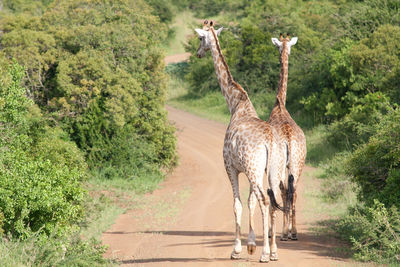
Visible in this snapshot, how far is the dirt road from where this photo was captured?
367 inches

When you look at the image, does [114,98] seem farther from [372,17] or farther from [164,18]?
[164,18]

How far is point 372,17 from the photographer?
73.3ft

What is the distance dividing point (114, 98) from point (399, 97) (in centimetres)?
767

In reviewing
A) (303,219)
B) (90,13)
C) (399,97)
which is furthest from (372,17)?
(303,219)

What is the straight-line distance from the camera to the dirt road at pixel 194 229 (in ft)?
30.6

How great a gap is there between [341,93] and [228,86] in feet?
37.8

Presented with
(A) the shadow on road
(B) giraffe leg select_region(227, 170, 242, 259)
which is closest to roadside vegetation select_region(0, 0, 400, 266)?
(A) the shadow on road

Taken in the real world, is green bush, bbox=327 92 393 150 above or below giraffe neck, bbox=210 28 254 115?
below

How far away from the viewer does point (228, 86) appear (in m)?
11.0

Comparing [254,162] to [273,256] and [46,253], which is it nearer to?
[273,256]

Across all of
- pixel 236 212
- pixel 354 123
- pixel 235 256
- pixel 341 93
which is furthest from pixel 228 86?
pixel 341 93

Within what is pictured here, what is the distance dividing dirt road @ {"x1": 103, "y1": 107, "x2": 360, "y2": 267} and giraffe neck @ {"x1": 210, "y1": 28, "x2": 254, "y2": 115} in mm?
2406

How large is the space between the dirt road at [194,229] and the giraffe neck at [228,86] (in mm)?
2406

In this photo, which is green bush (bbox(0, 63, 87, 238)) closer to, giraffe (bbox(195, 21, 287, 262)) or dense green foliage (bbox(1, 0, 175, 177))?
giraffe (bbox(195, 21, 287, 262))
